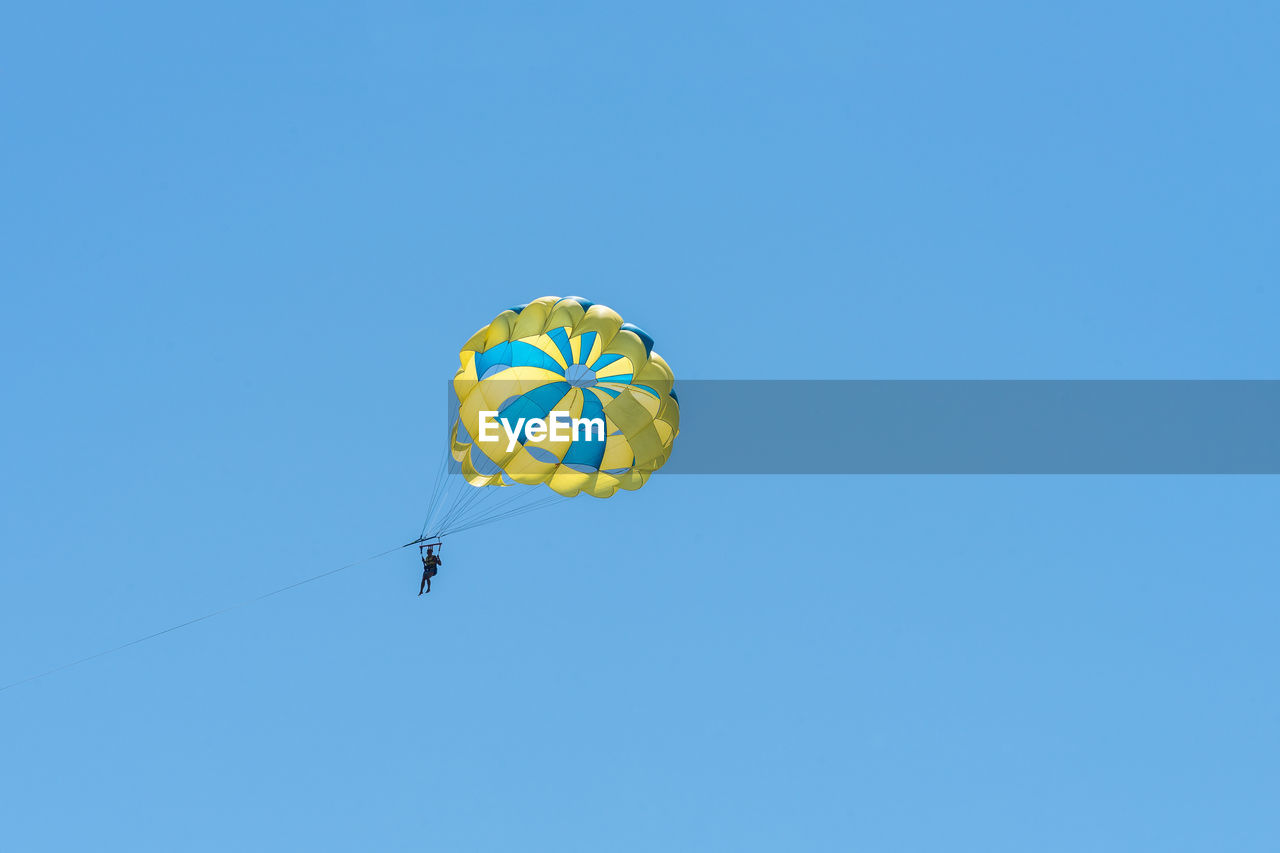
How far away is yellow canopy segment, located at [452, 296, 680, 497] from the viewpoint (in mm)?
46781

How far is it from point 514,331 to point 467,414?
8.12 ft

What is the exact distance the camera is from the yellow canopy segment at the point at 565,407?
153 ft

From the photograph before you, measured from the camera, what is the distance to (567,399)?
47312 mm

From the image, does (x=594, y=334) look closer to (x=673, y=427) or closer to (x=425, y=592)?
(x=673, y=427)

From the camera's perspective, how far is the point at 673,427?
4759 centimetres

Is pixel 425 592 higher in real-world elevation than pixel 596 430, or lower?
lower

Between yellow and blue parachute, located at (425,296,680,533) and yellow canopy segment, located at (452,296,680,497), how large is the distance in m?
0.02

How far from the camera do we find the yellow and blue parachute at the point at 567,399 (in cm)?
4666

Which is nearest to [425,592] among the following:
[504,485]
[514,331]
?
[504,485]

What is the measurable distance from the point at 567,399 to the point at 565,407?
8.0 inches

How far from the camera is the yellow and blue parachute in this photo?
46.7 meters

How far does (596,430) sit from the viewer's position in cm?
4719

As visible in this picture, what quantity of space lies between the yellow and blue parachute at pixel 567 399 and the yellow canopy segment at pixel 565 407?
0.02 metres

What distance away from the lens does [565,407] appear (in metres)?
47.3
